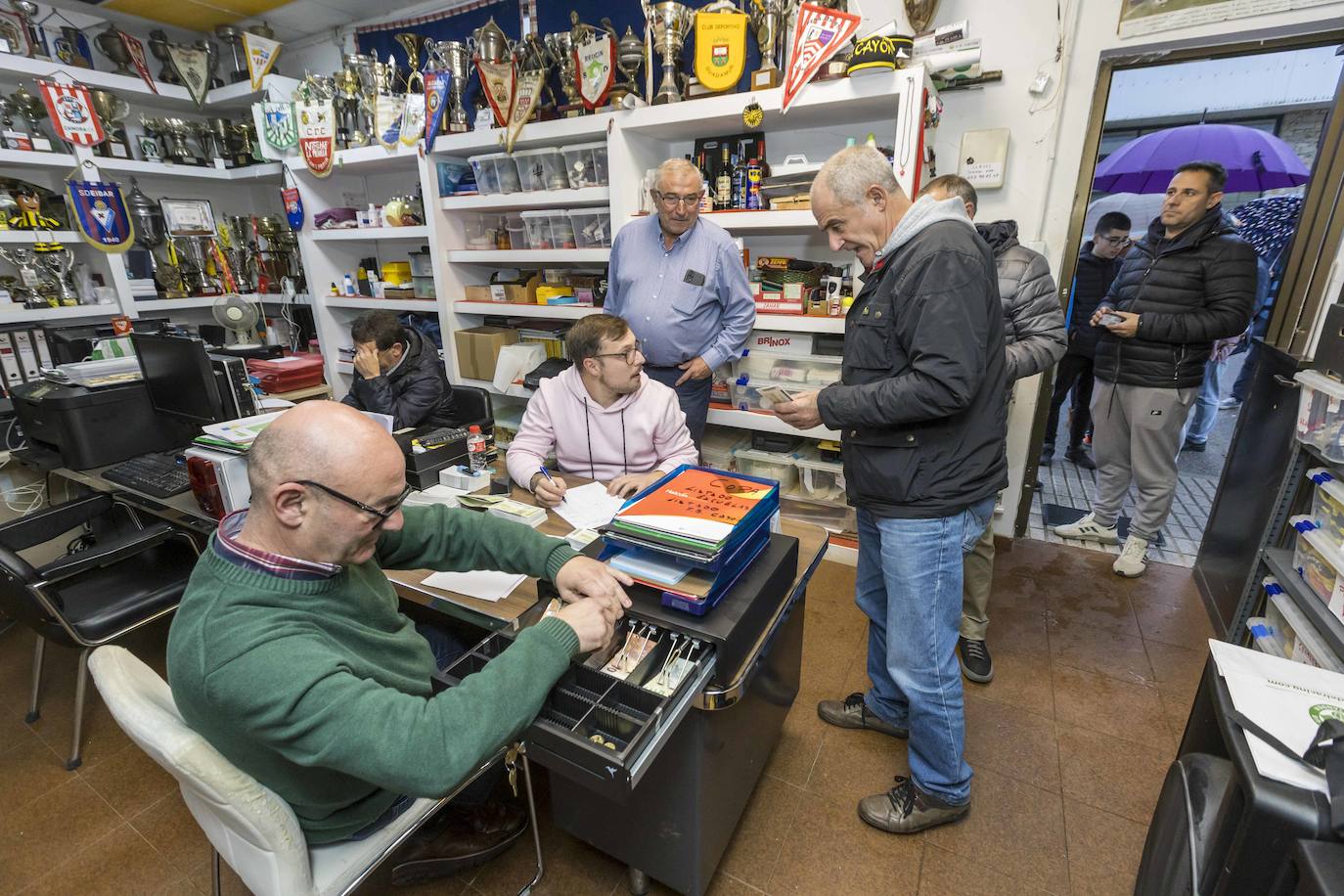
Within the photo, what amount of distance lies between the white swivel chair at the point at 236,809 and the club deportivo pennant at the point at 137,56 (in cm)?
456

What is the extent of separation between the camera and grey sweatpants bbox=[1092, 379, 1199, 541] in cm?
271

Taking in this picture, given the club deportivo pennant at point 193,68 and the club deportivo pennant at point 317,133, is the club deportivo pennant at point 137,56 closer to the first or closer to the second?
the club deportivo pennant at point 193,68

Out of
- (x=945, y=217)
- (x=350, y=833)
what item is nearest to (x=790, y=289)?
(x=945, y=217)

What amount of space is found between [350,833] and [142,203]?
189 inches

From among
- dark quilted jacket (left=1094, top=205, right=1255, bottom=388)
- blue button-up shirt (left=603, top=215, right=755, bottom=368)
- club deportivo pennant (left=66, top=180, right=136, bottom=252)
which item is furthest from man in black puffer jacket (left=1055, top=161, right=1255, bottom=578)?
club deportivo pennant (left=66, top=180, right=136, bottom=252)

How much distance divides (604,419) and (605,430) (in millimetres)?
39

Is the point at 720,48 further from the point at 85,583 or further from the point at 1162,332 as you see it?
the point at 85,583

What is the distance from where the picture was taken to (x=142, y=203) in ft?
13.4

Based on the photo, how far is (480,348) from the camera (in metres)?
3.58

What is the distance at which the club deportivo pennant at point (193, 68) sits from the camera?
4.05 metres

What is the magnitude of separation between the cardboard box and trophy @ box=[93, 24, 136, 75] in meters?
2.79

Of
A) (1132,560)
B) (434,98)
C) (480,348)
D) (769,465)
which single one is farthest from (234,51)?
(1132,560)

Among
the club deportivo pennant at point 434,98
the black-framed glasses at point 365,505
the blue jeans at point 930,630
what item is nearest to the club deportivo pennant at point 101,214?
the club deportivo pennant at point 434,98

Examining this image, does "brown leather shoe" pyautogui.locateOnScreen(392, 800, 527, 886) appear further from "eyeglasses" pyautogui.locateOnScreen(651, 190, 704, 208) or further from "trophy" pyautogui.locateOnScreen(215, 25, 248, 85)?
"trophy" pyautogui.locateOnScreen(215, 25, 248, 85)
